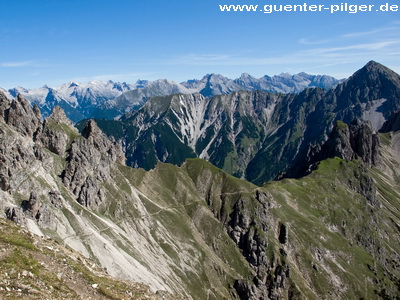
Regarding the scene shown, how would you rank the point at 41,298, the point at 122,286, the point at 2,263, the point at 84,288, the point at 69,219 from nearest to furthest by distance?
1. the point at 41,298
2. the point at 2,263
3. the point at 84,288
4. the point at 122,286
5. the point at 69,219

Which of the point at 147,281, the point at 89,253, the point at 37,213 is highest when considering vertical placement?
the point at 37,213

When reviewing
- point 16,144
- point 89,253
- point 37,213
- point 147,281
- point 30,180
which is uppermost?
point 16,144

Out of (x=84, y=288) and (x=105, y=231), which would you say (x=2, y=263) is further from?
(x=105, y=231)

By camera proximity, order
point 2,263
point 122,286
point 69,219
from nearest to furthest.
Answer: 1. point 2,263
2. point 122,286
3. point 69,219

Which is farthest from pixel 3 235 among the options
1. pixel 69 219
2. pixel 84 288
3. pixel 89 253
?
pixel 69 219

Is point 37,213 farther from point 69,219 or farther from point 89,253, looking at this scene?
point 89,253

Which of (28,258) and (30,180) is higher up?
(28,258)

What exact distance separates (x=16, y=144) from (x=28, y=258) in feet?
560

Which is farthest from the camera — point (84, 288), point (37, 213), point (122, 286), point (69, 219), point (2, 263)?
point (69, 219)

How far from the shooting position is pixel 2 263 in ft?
137

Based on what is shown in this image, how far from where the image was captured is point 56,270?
46.3 meters

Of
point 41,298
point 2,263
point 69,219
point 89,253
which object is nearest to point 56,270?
point 2,263

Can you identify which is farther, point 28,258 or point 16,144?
point 16,144

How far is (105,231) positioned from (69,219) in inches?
838
